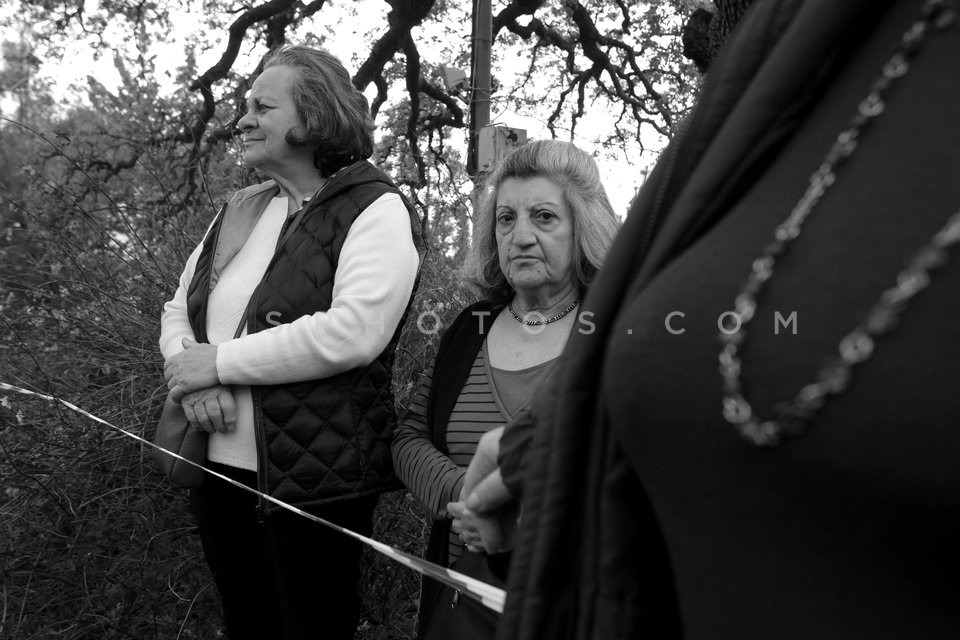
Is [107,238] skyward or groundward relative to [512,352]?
skyward

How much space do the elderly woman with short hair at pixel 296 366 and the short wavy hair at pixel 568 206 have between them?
262 millimetres

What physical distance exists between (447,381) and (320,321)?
0.41 m

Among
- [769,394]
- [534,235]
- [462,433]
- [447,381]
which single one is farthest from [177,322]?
[769,394]

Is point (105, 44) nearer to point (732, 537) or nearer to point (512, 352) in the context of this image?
point (512, 352)

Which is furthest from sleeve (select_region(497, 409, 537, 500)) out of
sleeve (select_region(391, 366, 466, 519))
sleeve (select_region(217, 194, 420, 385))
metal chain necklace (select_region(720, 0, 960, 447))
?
sleeve (select_region(217, 194, 420, 385))

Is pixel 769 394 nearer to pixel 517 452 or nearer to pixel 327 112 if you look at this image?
pixel 517 452

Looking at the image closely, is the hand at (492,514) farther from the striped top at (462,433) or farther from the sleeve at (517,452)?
the striped top at (462,433)

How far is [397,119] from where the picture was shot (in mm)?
11422

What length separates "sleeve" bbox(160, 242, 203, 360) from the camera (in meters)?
2.69

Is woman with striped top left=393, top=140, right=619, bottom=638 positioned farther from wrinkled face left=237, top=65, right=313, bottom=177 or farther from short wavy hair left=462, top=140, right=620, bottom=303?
wrinkled face left=237, top=65, right=313, bottom=177

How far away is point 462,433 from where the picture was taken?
2.31 metres

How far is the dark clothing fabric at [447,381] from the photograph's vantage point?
2271 millimetres

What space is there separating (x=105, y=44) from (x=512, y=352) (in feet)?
27.8

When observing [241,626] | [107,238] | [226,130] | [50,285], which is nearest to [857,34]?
[241,626]
